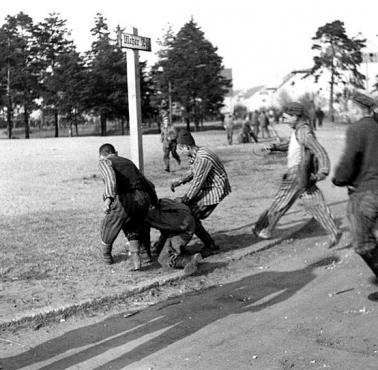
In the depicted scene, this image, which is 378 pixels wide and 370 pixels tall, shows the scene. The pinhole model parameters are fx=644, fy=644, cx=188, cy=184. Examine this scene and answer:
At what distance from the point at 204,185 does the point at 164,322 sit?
8.29ft

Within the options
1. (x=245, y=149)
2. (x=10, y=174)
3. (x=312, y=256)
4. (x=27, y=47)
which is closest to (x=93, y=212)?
(x=312, y=256)

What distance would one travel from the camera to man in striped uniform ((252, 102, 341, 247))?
24.7ft

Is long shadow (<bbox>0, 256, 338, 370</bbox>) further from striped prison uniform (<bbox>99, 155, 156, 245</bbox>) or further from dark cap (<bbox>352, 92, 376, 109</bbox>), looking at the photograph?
dark cap (<bbox>352, 92, 376, 109</bbox>)

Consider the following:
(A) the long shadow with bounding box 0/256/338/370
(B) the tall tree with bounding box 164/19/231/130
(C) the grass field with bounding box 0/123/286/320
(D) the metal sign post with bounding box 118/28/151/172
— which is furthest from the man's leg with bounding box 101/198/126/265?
(B) the tall tree with bounding box 164/19/231/130

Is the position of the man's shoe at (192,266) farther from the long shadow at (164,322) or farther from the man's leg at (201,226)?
the man's leg at (201,226)

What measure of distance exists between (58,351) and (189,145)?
11.2 feet

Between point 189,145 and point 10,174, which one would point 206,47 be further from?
point 189,145

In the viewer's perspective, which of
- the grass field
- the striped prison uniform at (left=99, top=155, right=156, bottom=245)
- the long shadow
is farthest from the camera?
the striped prison uniform at (left=99, top=155, right=156, bottom=245)

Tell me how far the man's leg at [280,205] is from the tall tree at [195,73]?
5399 centimetres

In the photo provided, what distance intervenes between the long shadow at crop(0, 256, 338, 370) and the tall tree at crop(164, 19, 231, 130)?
2209 inches

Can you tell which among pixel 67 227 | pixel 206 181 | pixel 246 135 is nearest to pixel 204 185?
pixel 206 181

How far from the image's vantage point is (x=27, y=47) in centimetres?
5962

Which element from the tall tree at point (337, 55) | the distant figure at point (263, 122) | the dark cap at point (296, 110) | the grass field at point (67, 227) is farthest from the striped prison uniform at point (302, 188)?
the tall tree at point (337, 55)

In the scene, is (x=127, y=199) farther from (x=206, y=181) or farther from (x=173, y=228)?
(x=206, y=181)
